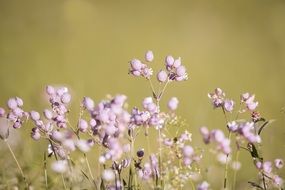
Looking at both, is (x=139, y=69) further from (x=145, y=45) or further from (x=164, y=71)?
(x=145, y=45)

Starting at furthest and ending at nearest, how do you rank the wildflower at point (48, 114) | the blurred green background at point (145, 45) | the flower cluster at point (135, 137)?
1. the blurred green background at point (145, 45)
2. the wildflower at point (48, 114)
3. the flower cluster at point (135, 137)

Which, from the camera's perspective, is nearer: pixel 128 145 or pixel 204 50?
pixel 128 145

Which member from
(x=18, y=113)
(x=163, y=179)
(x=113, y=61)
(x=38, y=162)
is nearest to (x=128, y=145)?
(x=163, y=179)

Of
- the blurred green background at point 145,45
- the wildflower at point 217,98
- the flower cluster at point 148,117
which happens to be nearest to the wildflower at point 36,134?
the flower cluster at point 148,117

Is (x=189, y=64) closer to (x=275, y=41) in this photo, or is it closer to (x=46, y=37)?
(x=275, y=41)

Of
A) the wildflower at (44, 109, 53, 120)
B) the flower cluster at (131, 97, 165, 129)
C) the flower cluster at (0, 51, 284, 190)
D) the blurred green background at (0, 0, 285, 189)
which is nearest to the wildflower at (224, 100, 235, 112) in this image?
the flower cluster at (0, 51, 284, 190)

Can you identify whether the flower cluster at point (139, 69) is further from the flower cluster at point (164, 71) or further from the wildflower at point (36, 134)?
the wildflower at point (36, 134)

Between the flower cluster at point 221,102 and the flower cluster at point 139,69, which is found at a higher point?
the flower cluster at point 139,69

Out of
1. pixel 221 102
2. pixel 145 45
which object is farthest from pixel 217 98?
pixel 145 45
